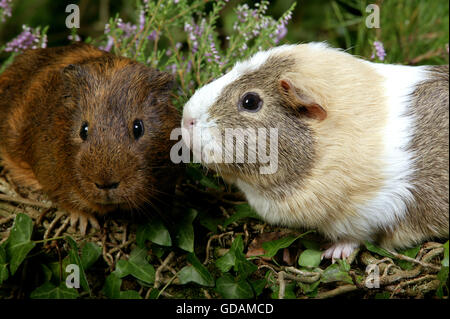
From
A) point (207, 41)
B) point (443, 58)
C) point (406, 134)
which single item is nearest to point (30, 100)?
point (207, 41)

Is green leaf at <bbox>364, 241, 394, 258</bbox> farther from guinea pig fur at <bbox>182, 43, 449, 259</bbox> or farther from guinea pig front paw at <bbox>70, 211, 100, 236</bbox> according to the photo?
guinea pig front paw at <bbox>70, 211, 100, 236</bbox>

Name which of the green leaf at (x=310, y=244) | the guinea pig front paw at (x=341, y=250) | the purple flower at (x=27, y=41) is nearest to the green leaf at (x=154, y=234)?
the green leaf at (x=310, y=244)

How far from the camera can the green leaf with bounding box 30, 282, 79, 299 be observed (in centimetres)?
250

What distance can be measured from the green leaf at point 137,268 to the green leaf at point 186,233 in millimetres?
194

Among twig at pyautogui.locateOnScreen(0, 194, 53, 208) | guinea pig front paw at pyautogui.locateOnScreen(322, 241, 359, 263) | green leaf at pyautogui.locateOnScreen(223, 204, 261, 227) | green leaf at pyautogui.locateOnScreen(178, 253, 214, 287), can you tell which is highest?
twig at pyautogui.locateOnScreen(0, 194, 53, 208)

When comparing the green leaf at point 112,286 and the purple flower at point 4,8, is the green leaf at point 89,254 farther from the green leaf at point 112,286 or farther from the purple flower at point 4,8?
the purple flower at point 4,8

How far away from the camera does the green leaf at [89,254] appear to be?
254 centimetres

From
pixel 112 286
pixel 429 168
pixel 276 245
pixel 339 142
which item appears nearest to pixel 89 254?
pixel 112 286

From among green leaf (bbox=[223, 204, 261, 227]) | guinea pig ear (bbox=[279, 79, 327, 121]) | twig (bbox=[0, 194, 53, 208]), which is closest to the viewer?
guinea pig ear (bbox=[279, 79, 327, 121])

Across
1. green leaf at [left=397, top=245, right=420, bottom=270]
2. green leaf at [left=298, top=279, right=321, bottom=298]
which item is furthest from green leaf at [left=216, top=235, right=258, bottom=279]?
green leaf at [left=397, top=245, right=420, bottom=270]

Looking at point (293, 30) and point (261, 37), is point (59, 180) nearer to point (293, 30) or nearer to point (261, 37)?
point (261, 37)

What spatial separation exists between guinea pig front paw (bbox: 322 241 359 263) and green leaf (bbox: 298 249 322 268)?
0.04m

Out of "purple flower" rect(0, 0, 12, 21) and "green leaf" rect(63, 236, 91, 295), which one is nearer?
"green leaf" rect(63, 236, 91, 295)

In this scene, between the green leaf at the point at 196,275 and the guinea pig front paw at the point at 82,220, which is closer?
the green leaf at the point at 196,275
